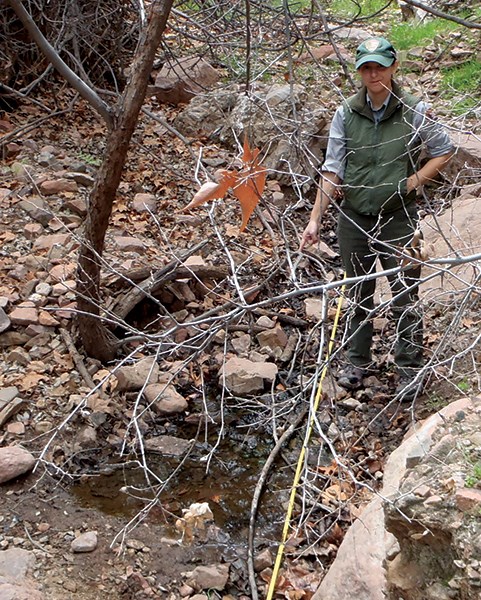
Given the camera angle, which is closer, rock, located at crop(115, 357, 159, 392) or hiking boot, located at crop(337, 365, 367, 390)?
rock, located at crop(115, 357, 159, 392)

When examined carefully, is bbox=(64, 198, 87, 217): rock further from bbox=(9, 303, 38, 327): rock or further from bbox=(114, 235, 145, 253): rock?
bbox=(9, 303, 38, 327): rock

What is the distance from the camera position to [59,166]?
6.52m

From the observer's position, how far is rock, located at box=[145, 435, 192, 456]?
4.39 metres

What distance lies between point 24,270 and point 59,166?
1637 mm

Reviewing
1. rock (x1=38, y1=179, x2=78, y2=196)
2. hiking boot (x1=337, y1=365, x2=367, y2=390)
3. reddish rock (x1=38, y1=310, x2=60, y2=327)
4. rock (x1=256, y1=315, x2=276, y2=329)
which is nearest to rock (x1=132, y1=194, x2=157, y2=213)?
rock (x1=38, y1=179, x2=78, y2=196)

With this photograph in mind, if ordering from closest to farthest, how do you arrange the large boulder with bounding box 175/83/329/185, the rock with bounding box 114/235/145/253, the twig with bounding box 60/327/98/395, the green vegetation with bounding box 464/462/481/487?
1. the green vegetation with bounding box 464/462/481/487
2. the twig with bounding box 60/327/98/395
3. the rock with bounding box 114/235/145/253
4. the large boulder with bounding box 175/83/329/185

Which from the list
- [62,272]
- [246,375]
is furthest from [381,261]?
[62,272]

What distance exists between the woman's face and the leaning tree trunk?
3.58 ft

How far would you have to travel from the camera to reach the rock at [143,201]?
20.7 ft

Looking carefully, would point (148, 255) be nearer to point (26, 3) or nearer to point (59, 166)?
point (59, 166)

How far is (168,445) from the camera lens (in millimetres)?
4430

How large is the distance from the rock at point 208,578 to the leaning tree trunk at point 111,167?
1.37 metres

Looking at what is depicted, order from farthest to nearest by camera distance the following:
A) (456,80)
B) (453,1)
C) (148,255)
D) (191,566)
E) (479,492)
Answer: (453,1) < (456,80) < (148,255) < (191,566) < (479,492)

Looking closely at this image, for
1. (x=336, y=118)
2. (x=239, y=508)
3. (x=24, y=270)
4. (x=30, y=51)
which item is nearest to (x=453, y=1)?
(x=30, y=51)
